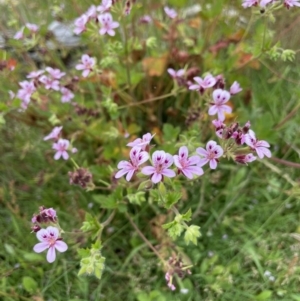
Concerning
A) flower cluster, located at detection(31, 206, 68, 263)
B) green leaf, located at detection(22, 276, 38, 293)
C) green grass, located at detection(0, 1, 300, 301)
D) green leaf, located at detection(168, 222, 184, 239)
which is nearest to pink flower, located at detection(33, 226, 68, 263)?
flower cluster, located at detection(31, 206, 68, 263)

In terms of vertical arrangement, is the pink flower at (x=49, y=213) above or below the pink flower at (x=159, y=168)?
below

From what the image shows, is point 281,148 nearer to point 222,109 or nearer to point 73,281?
point 222,109

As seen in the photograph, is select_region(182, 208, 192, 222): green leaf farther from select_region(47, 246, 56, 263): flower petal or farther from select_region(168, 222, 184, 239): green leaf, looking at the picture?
select_region(47, 246, 56, 263): flower petal

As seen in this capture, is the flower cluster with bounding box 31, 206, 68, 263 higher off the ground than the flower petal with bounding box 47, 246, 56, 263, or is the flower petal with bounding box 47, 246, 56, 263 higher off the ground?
the flower cluster with bounding box 31, 206, 68, 263

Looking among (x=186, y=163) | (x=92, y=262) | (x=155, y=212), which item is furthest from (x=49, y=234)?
(x=155, y=212)

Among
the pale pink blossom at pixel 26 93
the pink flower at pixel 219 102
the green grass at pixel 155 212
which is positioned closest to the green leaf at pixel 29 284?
the green grass at pixel 155 212

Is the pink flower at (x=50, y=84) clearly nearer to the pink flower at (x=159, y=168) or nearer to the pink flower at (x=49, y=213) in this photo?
the pink flower at (x=49, y=213)
